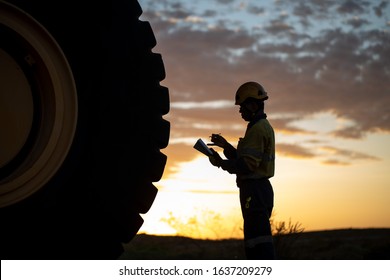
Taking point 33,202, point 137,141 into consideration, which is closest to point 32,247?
point 33,202

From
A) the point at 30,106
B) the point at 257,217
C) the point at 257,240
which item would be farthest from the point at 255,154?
the point at 30,106

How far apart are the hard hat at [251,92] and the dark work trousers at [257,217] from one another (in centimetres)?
78

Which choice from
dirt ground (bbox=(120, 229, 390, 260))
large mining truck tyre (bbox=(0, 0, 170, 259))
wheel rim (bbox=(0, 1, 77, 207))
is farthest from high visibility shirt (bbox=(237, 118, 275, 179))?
dirt ground (bbox=(120, 229, 390, 260))

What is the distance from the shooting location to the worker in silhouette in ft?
19.4

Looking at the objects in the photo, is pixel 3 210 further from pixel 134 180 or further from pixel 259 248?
pixel 259 248

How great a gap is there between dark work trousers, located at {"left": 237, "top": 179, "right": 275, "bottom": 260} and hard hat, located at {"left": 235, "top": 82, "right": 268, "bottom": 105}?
0.78m

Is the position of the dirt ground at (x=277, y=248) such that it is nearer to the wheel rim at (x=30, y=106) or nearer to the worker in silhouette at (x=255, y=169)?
the worker in silhouette at (x=255, y=169)

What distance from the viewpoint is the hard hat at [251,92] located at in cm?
618

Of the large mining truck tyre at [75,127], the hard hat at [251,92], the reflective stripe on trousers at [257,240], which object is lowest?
the reflective stripe on trousers at [257,240]

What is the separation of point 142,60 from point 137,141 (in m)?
0.51

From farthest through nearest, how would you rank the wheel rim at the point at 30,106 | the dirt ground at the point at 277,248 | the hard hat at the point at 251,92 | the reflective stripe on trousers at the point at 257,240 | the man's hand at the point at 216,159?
the dirt ground at the point at 277,248, the hard hat at the point at 251,92, the man's hand at the point at 216,159, the reflective stripe on trousers at the point at 257,240, the wheel rim at the point at 30,106

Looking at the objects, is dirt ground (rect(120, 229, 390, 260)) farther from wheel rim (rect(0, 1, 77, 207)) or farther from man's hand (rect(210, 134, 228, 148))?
wheel rim (rect(0, 1, 77, 207))

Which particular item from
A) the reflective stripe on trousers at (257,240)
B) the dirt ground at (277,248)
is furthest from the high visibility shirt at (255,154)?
the dirt ground at (277,248)

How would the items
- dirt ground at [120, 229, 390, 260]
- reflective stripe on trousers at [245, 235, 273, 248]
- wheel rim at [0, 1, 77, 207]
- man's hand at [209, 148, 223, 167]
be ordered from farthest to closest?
dirt ground at [120, 229, 390, 260]
man's hand at [209, 148, 223, 167]
reflective stripe on trousers at [245, 235, 273, 248]
wheel rim at [0, 1, 77, 207]
